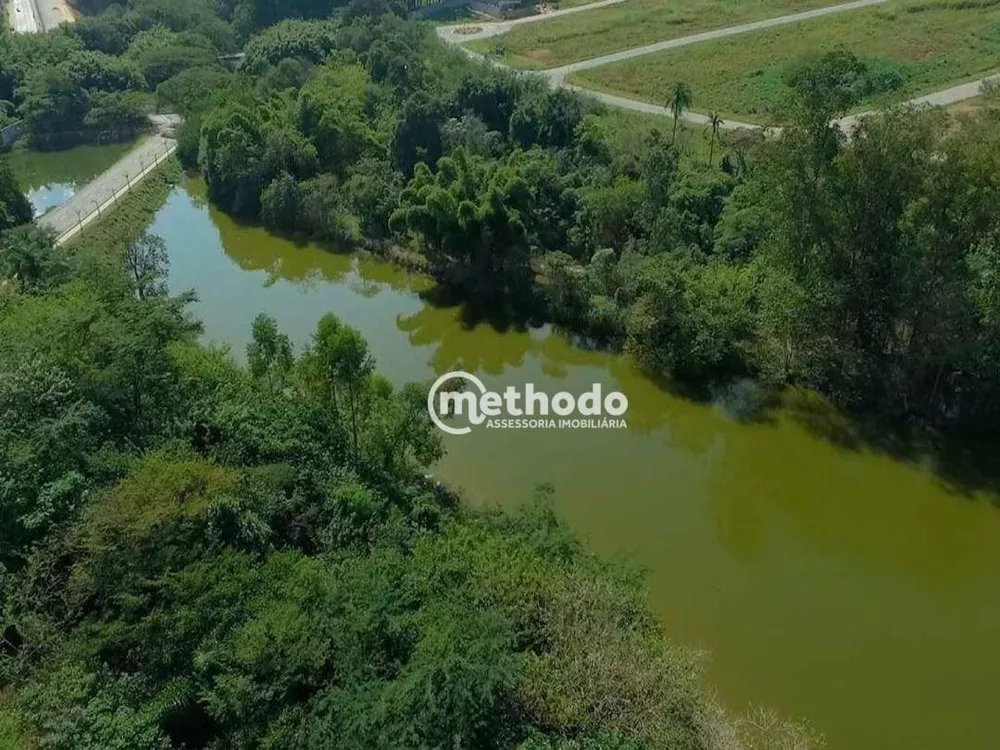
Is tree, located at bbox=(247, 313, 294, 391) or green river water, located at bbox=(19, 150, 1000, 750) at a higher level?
tree, located at bbox=(247, 313, 294, 391)

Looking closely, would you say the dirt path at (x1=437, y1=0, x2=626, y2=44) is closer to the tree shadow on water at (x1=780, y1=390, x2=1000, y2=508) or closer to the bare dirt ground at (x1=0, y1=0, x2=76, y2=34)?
the bare dirt ground at (x1=0, y1=0, x2=76, y2=34)

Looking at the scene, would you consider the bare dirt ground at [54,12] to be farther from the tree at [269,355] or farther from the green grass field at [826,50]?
the tree at [269,355]

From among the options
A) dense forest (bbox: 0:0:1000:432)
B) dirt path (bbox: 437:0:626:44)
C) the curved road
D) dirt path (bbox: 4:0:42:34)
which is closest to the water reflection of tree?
dense forest (bbox: 0:0:1000:432)

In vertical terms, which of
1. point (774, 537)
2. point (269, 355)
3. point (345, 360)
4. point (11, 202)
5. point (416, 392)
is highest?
point (345, 360)

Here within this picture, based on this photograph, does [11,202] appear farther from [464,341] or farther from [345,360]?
[345,360]

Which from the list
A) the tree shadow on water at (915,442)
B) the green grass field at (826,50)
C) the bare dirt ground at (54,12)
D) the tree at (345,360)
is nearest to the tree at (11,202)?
the tree at (345,360)

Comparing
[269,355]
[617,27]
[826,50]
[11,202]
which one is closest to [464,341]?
[269,355]
